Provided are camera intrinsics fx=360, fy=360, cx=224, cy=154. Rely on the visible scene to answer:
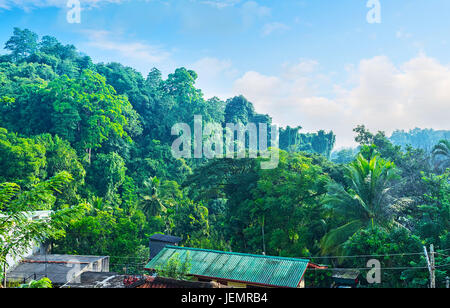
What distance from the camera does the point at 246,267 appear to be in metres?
10.6

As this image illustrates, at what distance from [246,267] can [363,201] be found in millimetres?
5206

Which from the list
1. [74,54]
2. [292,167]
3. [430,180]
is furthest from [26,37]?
[430,180]

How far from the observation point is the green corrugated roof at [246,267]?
9.86 m

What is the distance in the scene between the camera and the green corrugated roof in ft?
32.3

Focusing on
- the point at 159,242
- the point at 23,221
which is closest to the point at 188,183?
the point at 159,242

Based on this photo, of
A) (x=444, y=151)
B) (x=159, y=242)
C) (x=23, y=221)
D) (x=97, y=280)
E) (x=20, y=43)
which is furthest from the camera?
(x=20, y=43)

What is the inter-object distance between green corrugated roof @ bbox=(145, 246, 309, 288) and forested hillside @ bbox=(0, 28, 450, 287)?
9.88 feet

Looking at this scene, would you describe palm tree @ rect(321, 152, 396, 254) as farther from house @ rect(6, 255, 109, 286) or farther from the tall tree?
the tall tree

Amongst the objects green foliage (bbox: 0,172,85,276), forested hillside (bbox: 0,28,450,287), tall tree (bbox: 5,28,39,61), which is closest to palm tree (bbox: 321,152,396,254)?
forested hillside (bbox: 0,28,450,287)

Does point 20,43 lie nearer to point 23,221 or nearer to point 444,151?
point 444,151

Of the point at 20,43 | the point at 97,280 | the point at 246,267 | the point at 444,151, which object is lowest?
the point at 97,280

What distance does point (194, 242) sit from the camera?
1895 cm

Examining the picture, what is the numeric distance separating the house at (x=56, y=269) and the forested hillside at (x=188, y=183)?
103 inches

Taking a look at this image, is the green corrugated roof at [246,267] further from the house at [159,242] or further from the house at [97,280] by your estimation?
the house at [159,242]
